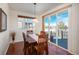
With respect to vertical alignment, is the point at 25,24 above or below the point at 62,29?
above

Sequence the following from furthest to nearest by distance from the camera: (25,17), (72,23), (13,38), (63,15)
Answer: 1. (25,17)
2. (13,38)
3. (63,15)
4. (72,23)

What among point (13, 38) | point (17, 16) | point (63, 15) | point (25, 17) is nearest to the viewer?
point (63, 15)

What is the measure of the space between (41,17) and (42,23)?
0.48 meters

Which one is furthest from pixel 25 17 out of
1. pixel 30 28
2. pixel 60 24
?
pixel 60 24

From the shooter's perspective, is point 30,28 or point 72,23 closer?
point 72,23

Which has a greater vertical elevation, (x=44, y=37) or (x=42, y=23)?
(x=42, y=23)

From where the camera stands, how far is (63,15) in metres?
4.11

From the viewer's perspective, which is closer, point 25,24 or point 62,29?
point 62,29

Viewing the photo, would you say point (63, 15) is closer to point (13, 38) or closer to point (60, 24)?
point (60, 24)

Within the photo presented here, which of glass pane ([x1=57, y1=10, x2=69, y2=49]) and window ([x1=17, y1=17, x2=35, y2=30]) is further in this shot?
window ([x1=17, y1=17, x2=35, y2=30])

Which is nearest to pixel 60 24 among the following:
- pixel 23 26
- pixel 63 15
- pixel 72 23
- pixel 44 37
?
pixel 63 15

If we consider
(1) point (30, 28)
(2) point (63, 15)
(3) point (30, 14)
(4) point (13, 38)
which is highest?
(3) point (30, 14)

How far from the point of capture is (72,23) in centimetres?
317

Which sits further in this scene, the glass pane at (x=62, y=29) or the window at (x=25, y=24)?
the window at (x=25, y=24)
